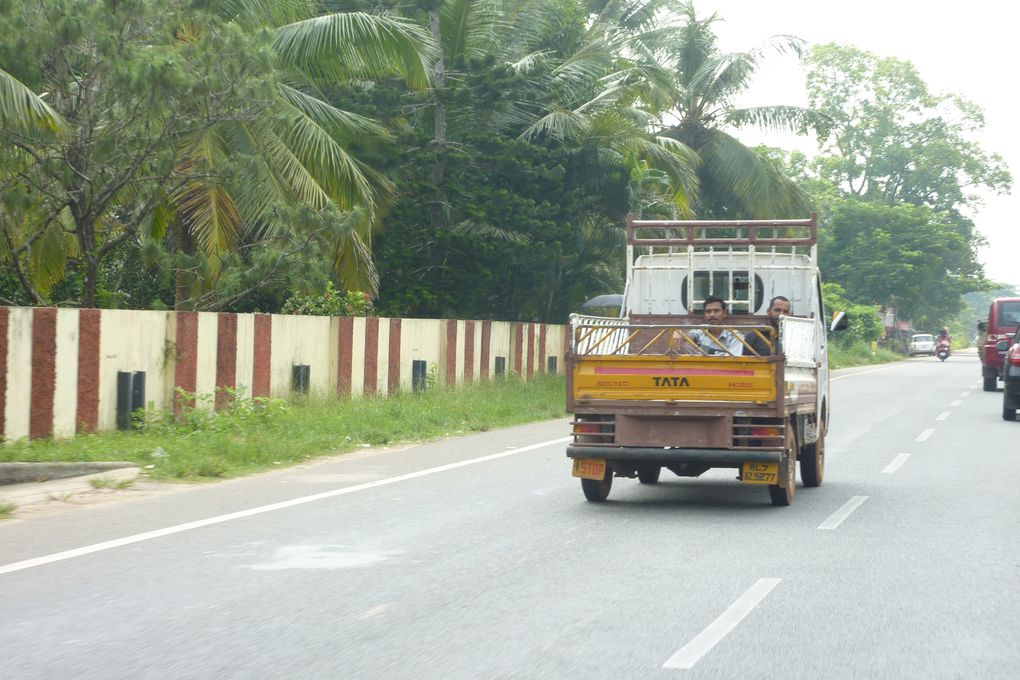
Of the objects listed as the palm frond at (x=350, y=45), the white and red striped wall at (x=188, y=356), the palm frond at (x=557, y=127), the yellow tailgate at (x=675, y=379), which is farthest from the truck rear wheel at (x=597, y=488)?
the palm frond at (x=557, y=127)

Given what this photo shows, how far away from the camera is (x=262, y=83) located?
17344mm

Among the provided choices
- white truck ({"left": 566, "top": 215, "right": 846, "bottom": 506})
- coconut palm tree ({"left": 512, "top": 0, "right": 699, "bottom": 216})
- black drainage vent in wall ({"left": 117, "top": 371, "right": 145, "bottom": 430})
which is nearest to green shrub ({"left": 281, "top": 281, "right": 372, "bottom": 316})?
black drainage vent in wall ({"left": 117, "top": 371, "right": 145, "bottom": 430})

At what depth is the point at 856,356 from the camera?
6044cm

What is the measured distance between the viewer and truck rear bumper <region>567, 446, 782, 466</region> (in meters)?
9.80

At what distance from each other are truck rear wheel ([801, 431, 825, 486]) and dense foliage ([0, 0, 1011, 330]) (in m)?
8.25

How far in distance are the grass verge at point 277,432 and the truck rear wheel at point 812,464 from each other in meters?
5.16

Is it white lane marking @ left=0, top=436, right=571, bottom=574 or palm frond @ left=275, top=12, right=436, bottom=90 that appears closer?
white lane marking @ left=0, top=436, right=571, bottom=574

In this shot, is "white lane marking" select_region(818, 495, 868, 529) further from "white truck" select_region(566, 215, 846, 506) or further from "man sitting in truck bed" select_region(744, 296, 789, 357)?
"man sitting in truck bed" select_region(744, 296, 789, 357)

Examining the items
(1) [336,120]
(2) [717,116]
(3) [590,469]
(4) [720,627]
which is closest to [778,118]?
(2) [717,116]

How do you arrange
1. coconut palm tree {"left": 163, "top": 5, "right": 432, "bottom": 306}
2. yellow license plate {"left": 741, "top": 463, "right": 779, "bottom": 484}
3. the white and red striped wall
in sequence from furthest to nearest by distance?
coconut palm tree {"left": 163, "top": 5, "right": 432, "bottom": 306} → the white and red striped wall → yellow license plate {"left": 741, "top": 463, "right": 779, "bottom": 484}

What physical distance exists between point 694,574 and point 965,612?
1552mm

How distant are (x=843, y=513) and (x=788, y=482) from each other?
0.48 meters

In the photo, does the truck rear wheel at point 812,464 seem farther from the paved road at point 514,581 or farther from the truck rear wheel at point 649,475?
the truck rear wheel at point 649,475

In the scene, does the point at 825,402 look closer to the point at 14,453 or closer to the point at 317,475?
the point at 317,475
